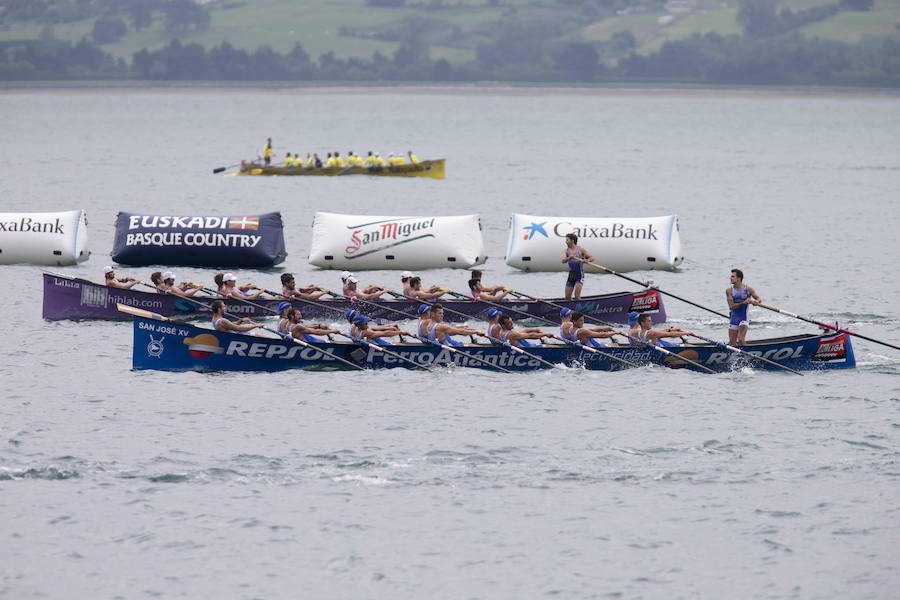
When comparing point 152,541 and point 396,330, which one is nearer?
point 152,541

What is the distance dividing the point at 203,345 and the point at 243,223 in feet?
49.6

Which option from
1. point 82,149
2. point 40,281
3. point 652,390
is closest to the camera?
point 652,390

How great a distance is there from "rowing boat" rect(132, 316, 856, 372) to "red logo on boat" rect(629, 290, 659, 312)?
5444mm

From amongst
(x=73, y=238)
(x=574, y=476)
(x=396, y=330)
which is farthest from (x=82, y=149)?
(x=574, y=476)

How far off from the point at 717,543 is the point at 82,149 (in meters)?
118

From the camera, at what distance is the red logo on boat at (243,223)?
46688 mm

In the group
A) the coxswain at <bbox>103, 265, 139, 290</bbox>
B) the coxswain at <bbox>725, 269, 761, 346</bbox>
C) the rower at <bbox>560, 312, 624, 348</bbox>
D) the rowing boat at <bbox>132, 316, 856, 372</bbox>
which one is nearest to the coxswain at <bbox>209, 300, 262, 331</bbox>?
the rowing boat at <bbox>132, 316, 856, 372</bbox>

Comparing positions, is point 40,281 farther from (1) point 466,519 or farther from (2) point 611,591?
(2) point 611,591

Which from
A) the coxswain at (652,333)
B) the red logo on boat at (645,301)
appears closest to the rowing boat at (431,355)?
the coxswain at (652,333)

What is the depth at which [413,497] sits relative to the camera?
2445 cm

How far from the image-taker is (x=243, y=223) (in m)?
46.8

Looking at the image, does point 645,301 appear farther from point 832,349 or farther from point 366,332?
point 366,332

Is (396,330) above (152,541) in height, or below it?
above

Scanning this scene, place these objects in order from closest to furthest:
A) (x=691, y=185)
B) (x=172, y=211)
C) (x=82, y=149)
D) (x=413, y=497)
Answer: (x=413, y=497) → (x=172, y=211) → (x=691, y=185) → (x=82, y=149)
